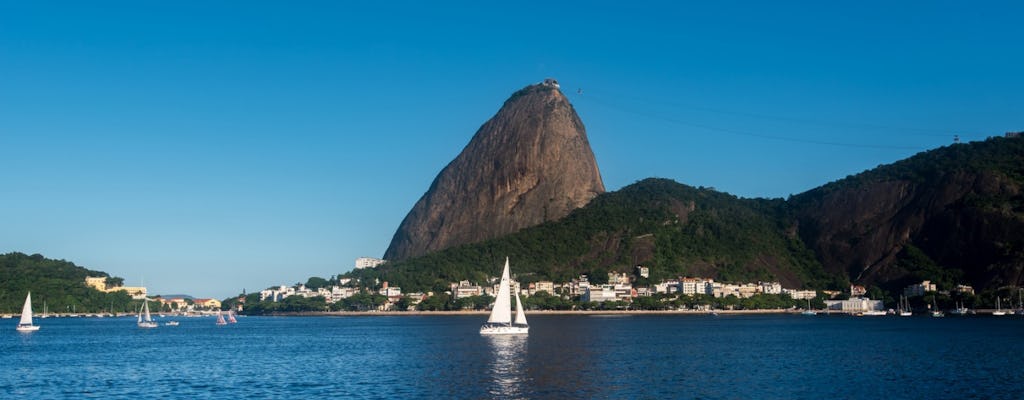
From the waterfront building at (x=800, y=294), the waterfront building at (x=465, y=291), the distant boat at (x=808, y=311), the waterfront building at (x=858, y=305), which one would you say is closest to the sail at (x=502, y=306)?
the distant boat at (x=808, y=311)

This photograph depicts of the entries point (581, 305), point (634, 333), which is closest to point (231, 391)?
point (634, 333)

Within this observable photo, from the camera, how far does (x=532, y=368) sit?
48719mm

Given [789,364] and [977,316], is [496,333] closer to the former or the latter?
[789,364]

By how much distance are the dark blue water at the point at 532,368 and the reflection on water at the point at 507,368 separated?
70 millimetres

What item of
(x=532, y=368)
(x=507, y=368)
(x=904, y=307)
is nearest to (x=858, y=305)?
(x=904, y=307)

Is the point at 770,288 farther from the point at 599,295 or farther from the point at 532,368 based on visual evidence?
the point at 532,368

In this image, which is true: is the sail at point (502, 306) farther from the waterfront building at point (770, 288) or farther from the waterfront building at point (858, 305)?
the waterfront building at point (770, 288)

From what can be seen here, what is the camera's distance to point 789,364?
5144 centimetres

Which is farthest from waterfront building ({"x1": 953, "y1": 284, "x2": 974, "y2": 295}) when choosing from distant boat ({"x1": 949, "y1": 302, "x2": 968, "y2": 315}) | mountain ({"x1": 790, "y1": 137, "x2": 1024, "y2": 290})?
distant boat ({"x1": 949, "y1": 302, "x2": 968, "y2": 315})

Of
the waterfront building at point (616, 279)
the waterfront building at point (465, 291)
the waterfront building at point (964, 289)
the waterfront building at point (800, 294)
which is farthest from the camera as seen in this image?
the waterfront building at point (616, 279)

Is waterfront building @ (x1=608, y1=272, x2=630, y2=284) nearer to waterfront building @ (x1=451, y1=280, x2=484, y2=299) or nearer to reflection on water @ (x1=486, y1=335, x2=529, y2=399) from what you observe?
waterfront building @ (x1=451, y1=280, x2=484, y2=299)

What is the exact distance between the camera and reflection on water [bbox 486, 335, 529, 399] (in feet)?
127

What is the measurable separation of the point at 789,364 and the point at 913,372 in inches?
271

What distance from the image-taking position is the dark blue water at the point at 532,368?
39.2 m
